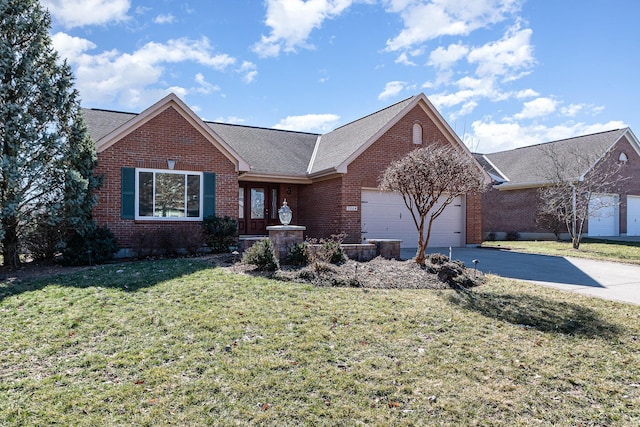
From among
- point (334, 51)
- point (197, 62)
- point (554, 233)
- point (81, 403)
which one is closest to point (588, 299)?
point (81, 403)

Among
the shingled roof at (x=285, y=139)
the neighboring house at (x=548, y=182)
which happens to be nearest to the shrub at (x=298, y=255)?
the shingled roof at (x=285, y=139)

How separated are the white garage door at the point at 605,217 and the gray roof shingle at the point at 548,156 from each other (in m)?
2.26

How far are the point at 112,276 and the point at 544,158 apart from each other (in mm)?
23151

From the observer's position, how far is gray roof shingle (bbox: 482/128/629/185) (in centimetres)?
2131

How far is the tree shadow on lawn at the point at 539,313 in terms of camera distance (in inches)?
220

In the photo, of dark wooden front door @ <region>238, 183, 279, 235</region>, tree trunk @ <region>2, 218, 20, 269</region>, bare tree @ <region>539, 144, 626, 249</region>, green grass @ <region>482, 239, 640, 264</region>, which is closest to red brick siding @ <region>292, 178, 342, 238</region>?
dark wooden front door @ <region>238, 183, 279, 235</region>

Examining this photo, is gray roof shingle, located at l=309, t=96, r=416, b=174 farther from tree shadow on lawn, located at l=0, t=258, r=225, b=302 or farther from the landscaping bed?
tree shadow on lawn, located at l=0, t=258, r=225, b=302

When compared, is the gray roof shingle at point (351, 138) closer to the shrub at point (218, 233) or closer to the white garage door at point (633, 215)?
the shrub at point (218, 233)

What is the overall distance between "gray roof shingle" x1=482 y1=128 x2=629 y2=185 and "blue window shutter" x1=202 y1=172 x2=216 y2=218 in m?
17.1

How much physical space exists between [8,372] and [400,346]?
13.9 ft

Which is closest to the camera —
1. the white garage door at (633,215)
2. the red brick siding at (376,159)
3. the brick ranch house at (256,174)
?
the brick ranch house at (256,174)

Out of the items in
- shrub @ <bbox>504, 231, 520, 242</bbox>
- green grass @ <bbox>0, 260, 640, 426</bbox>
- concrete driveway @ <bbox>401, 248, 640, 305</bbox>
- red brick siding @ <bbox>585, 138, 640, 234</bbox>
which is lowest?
green grass @ <bbox>0, 260, 640, 426</bbox>

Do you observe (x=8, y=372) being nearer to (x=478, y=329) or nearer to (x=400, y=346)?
(x=400, y=346)

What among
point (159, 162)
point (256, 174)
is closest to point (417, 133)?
point (256, 174)
